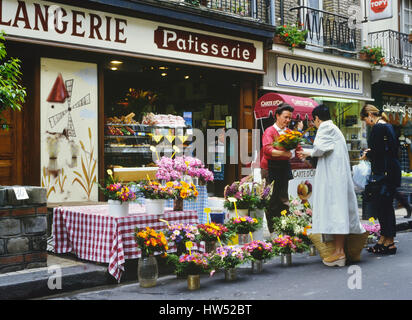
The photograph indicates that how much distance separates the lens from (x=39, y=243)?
6.05m

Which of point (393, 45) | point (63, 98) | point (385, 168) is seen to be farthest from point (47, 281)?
point (393, 45)

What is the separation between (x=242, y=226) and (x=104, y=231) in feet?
6.56

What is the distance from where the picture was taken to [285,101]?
1104cm

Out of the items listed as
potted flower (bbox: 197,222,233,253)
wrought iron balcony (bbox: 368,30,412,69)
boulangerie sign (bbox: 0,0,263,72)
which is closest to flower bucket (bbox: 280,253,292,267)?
potted flower (bbox: 197,222,233,253)

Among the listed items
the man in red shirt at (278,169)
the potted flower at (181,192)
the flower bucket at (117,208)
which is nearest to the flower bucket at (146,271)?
the flower bucket at (117,208)

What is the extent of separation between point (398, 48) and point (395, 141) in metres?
11.0

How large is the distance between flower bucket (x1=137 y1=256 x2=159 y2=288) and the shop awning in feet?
19.6

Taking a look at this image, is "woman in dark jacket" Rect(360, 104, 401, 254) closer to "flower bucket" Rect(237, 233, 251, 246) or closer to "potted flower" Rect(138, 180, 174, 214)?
"flower bucket" Rect(237, 233, 251, 246)

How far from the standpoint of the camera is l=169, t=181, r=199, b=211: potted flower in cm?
664

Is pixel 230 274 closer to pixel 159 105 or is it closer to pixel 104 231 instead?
pixel 104 231
